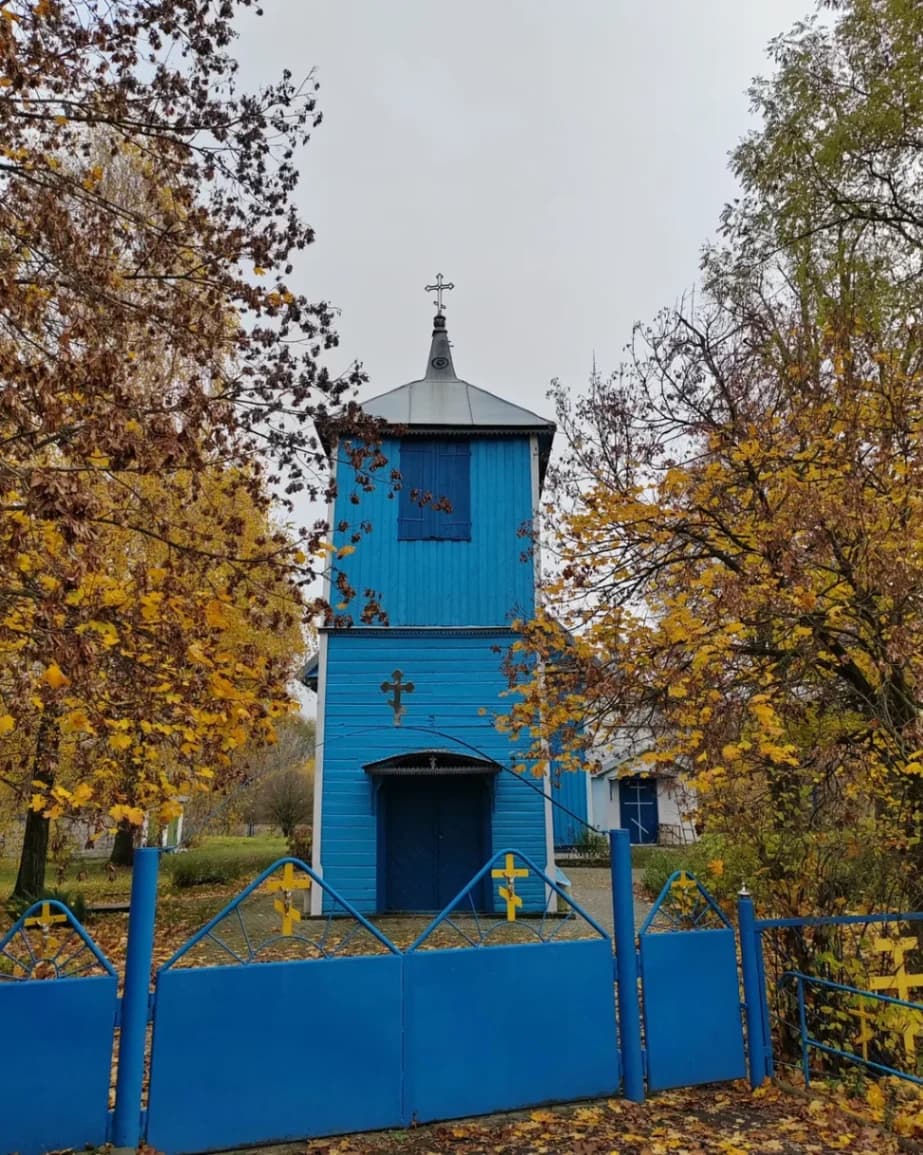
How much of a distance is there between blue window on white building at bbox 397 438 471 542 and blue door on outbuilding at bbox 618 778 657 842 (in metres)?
16.7

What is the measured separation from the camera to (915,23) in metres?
6.82

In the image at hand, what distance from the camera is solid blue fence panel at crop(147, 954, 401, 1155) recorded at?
→ 4.33 metres

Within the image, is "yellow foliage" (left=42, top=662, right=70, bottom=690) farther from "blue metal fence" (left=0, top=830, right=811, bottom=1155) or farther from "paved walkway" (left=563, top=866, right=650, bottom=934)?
"paved walkway" (left=563, top=866, right=650, bottom=934)

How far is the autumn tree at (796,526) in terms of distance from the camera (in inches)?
232

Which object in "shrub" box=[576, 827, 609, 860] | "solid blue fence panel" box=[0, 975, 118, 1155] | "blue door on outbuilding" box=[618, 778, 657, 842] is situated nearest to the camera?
"solid blue fence panel" box=[0, 975, 118, 1155]

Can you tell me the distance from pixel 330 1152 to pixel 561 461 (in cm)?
632

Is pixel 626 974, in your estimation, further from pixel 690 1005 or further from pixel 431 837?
pixel 431 837

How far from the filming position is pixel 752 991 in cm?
560

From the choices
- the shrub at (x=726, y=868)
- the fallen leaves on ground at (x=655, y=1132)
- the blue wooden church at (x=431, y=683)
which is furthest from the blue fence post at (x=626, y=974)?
the blue wooden church at (x=431, y=683)

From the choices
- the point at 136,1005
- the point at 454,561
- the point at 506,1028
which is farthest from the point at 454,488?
the point at 136,1005

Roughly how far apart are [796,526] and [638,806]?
74.7 ft

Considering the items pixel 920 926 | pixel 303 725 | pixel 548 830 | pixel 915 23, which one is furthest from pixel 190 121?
pixel 303 725

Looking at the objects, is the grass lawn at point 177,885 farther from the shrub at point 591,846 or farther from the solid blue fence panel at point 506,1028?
the solid blue fence panel at point 506,1028

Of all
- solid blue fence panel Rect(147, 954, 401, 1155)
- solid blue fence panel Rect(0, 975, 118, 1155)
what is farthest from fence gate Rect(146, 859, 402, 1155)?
solid blue fence panel Rect(0, 975, 118, 1155)
